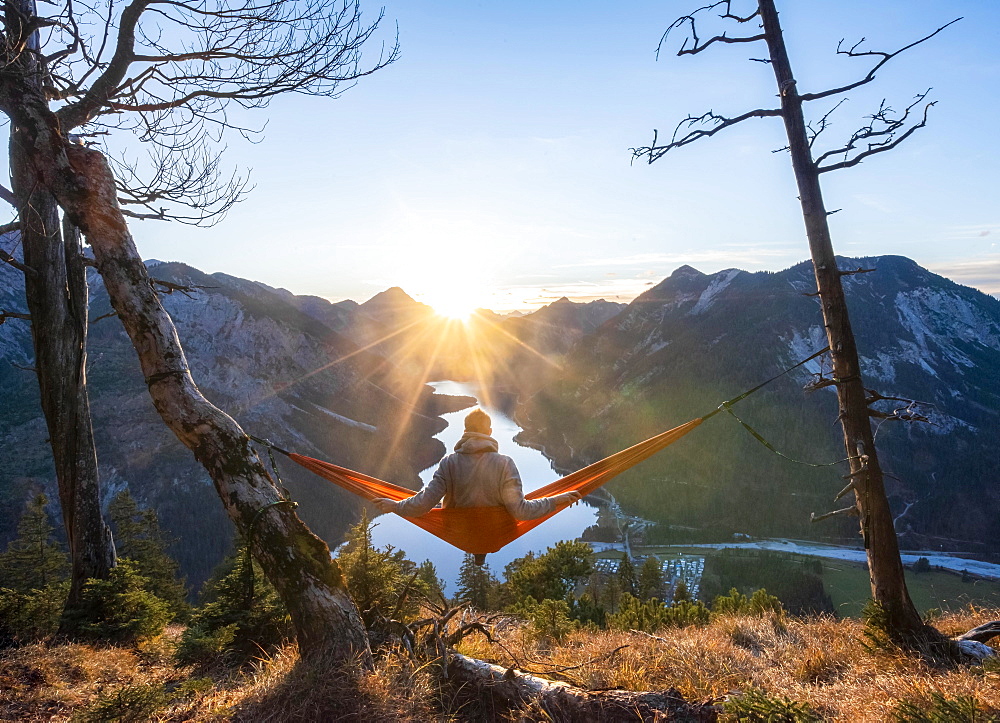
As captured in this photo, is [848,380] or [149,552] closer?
[848,380]

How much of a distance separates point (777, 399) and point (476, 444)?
389 ft

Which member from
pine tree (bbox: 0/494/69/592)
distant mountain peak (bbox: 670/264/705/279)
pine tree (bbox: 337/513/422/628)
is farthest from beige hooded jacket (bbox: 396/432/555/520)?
distant mountain peak (bbox: 670/264/705/279)

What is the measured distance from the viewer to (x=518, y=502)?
11.8 ft

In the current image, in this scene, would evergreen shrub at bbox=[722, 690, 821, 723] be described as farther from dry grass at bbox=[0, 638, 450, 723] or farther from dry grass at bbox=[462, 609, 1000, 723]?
dry grass at bbox=[0, 638, 450, 723]

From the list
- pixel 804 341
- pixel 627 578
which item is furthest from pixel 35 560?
pixel 804 341

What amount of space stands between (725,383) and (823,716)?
12434 centimetres

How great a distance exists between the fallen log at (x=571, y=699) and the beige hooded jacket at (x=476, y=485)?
3.04ft

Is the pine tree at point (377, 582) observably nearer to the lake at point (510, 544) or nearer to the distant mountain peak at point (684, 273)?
the lake at point (510, 544)

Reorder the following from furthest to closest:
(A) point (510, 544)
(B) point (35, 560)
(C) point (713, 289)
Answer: (C) point (713, 289)
(A) point (510, 544)
(B) point (35, 560)

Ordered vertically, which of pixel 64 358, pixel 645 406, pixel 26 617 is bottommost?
pixel 645 406

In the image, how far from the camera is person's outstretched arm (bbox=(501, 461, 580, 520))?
142 inches

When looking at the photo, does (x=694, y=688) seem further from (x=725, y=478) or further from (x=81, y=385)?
(x=725, y=478)

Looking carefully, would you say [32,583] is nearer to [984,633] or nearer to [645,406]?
[984,633]

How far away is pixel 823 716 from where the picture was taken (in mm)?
2674
